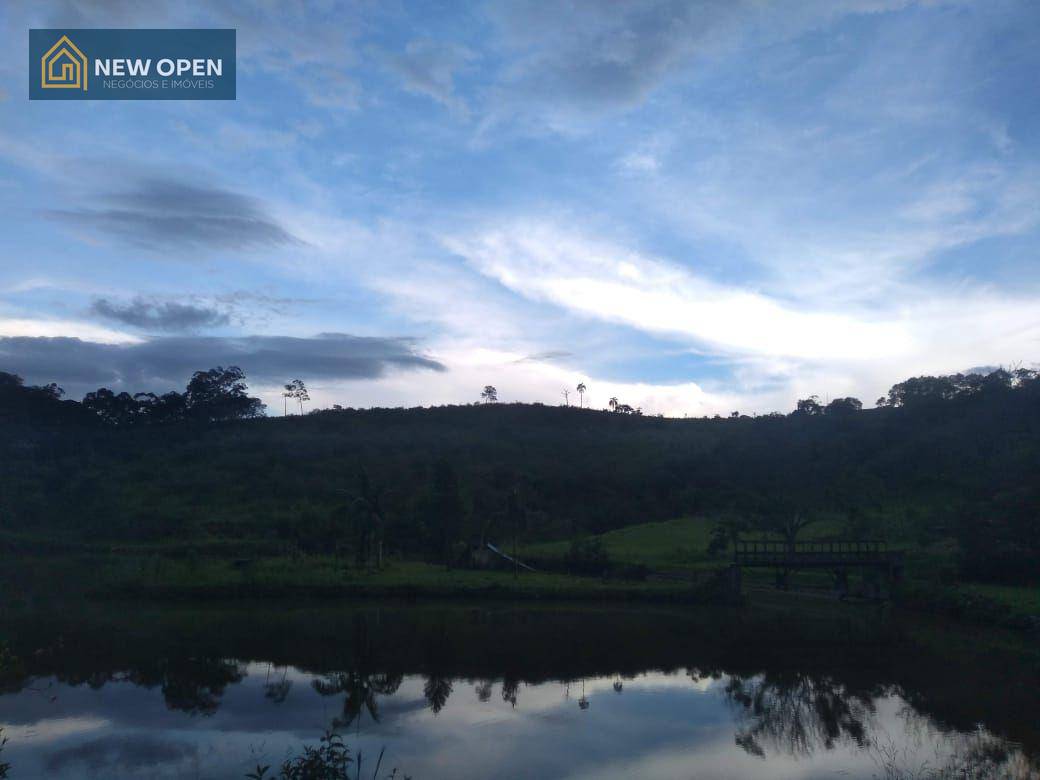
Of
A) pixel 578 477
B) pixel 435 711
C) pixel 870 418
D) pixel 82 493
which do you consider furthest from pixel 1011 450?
pixel 82 493

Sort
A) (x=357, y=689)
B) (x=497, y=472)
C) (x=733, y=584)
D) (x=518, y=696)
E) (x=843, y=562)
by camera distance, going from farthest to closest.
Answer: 1. (x=497, y=472)
2. (x=843, y=562)
3. (x=733, y=584)
4. (x=518, y=696)
5. (x=357, y=689)

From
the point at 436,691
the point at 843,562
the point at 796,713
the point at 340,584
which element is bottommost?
the point at 796,713

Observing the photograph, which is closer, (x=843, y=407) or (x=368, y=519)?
(x=368, y=519)

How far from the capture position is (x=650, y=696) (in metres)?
22.7

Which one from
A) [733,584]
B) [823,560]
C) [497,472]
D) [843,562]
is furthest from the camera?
[497,472]

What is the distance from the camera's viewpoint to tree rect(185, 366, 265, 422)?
11331 centimetres

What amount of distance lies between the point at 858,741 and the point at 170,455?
8032 centimetres

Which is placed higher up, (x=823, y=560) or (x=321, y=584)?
(x=321, y=584)

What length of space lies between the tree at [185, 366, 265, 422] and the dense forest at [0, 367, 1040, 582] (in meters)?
0.27

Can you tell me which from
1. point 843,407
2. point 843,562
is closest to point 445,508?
point 843,562

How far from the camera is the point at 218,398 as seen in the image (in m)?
115

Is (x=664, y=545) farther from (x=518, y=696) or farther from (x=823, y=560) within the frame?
(x=518, y=696)

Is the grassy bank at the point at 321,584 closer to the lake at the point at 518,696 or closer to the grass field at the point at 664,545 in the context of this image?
the lake at the point at 518,696

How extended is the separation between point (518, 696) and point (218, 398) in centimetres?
10276
